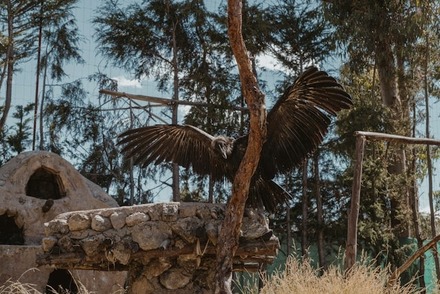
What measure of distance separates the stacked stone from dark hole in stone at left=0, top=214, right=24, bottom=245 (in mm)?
4865

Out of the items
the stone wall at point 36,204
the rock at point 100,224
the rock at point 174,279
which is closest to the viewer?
the rock at point 100,224

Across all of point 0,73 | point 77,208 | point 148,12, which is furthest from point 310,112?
point 0,73

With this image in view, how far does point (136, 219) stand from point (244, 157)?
1035mm

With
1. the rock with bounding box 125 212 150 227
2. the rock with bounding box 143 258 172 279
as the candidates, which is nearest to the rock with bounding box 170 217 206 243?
the rock with bounding box 125 212 150 227

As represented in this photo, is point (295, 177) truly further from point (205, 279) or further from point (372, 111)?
point (205, 279)

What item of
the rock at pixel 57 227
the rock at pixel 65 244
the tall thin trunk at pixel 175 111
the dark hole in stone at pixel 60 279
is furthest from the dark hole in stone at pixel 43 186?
the rock at pixel 65 244

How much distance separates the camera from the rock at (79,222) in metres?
5.55

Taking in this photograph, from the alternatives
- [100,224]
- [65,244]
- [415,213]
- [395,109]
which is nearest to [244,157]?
[100,224]

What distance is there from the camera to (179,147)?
6.72m

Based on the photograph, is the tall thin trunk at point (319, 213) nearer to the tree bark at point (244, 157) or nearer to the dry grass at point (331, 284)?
the dry grass at point (331, 284)

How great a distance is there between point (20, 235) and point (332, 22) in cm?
635

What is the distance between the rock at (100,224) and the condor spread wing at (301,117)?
1467 millimetres

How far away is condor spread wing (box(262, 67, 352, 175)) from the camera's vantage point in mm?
5934

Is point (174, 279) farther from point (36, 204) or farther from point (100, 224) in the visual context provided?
point (36, 204)
